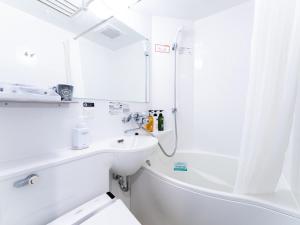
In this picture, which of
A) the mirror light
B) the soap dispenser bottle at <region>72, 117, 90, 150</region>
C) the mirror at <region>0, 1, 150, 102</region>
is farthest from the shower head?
the soap dispenser bottle at <region>72, 117, 90, 150</region>

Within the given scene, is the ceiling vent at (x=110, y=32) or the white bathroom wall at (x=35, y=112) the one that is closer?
the white bathroom wall at (x=35, y=112)

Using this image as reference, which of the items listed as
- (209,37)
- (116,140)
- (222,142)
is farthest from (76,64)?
(222,142)

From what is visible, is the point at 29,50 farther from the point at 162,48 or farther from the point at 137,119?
the point at 162,48

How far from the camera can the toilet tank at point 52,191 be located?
0.56 m

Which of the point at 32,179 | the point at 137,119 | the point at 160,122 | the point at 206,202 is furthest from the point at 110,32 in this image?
the point at 206,202

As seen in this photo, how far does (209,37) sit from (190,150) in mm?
1396

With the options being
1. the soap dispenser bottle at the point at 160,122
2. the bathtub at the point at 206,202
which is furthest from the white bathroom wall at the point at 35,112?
the soap dispenser bottle at the point at 160,122

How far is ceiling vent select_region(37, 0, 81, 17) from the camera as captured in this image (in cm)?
89

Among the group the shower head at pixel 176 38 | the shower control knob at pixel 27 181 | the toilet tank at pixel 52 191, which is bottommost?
the toilet tank at pixel 52 191

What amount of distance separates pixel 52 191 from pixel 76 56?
826 mm

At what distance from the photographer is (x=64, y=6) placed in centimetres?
95

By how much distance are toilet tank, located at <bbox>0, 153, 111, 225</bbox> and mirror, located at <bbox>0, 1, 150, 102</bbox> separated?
450 millimetres

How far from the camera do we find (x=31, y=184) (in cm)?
60

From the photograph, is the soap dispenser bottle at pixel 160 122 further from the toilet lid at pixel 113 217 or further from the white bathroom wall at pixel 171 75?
the toilet lid at pixel 113 217
